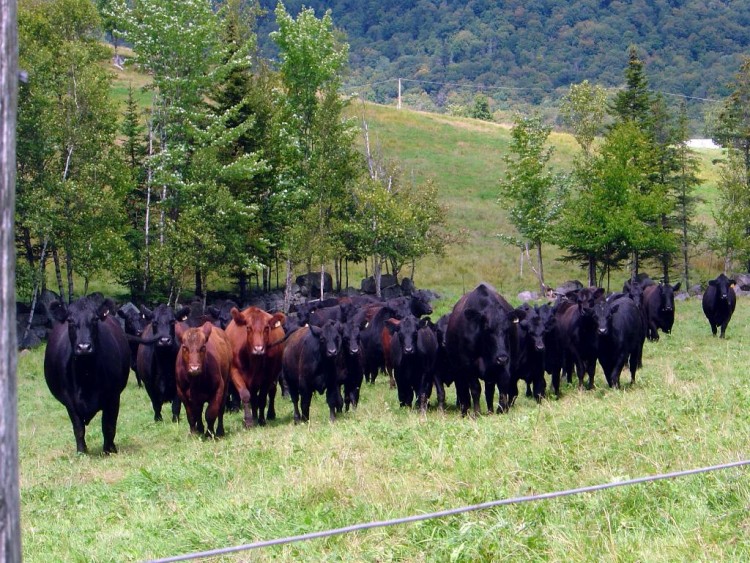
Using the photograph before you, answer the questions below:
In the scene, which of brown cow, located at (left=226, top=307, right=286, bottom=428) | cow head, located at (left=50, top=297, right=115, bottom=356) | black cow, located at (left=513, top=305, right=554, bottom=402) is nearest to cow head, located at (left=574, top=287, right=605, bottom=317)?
black cow, located at (left=513, top=305, right=554, bottom=402)

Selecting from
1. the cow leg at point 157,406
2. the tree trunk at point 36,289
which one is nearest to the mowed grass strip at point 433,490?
the cow leg at point 157,406

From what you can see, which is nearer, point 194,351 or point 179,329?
point 194,351

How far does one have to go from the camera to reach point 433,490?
798 cm

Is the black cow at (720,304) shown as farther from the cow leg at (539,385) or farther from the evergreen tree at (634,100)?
the evergreen tree at (634,100)

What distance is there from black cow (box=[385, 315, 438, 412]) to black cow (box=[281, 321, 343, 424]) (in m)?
1.16

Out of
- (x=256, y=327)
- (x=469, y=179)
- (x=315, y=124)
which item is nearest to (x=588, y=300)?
(x=256, y=327)

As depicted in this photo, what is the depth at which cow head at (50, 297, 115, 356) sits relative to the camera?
13625 millimetres

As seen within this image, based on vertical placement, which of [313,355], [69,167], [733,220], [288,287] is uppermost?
[69,167]

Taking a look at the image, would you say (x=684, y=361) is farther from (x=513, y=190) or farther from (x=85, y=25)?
(x=85, y=25)

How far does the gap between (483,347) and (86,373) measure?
248 inches

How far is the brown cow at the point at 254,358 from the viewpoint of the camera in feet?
55.3

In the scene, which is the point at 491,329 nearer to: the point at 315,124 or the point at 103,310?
the point at 103,310

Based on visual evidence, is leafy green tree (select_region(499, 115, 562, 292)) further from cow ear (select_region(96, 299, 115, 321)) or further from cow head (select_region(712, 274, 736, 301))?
cow ear (select_region(96, 299, 115, 321))

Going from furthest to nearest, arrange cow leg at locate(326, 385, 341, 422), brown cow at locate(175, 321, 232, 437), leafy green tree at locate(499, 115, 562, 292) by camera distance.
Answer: leafy green tree at locate(499, 115, 562, 292) → cow leg at locate(326, 385, 341, 422) → brown cow at locate(175, 321, 232, 437)
